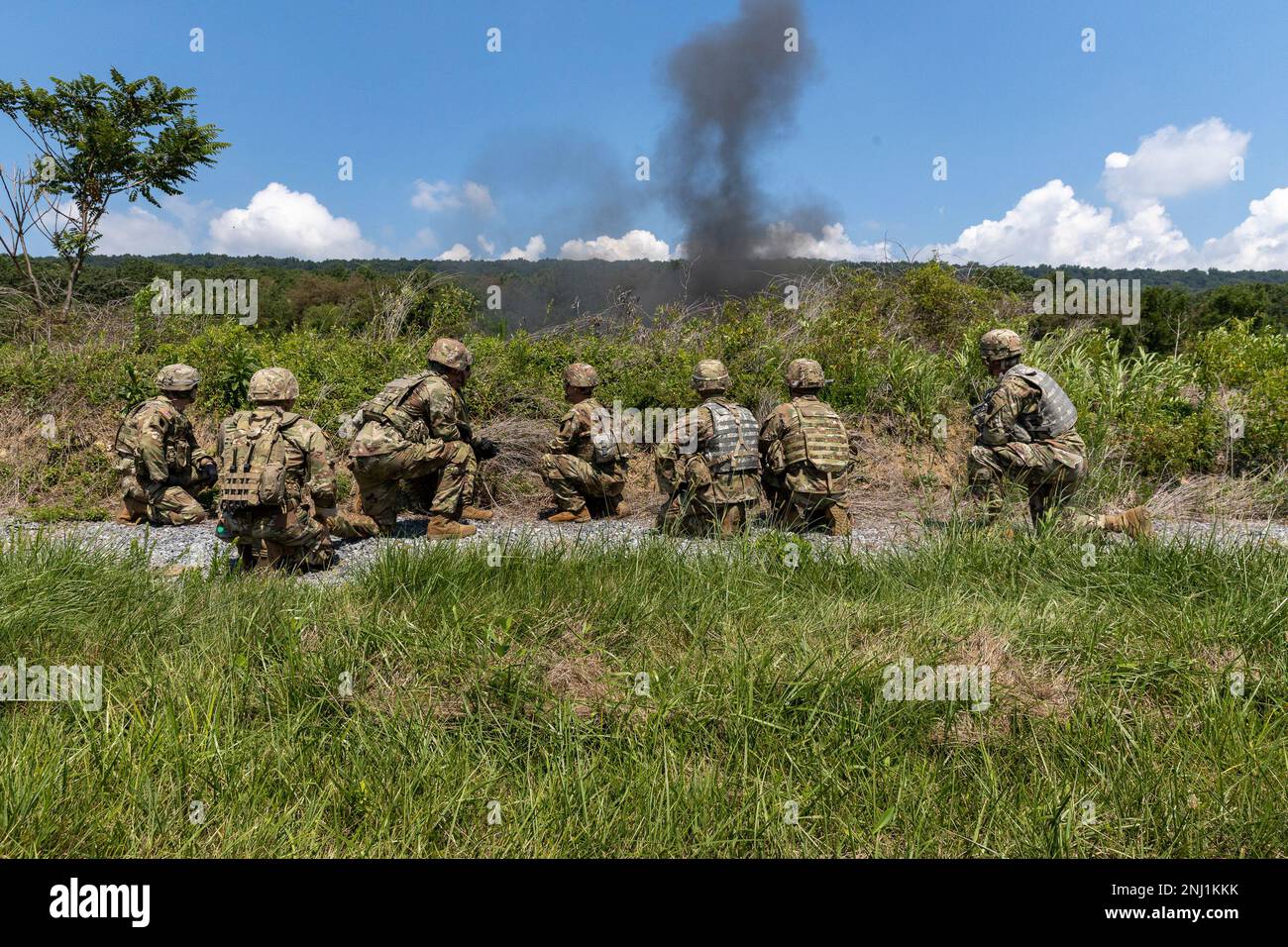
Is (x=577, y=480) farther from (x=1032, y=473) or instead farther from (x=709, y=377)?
(x=1032, y=473)

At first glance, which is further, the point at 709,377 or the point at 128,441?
the point at 128,441

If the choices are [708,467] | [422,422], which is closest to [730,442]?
[708,467]

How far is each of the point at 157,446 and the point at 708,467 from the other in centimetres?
535

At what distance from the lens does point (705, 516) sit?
302 inches

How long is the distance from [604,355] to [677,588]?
650cm

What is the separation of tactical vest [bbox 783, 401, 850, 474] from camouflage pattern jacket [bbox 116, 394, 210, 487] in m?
6.00

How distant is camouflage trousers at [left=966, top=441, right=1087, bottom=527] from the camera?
7.00m

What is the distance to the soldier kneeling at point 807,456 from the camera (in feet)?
24.6

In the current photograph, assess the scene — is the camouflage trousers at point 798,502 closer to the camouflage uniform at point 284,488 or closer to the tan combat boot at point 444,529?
the tan combat boot at point 444,529

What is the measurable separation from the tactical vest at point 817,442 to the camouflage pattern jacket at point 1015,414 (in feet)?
4.13

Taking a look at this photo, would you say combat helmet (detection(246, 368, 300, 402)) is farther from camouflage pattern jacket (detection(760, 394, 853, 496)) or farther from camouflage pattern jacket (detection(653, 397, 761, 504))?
camouflage pattern jacket (detection(760, 394, 853, 496))
